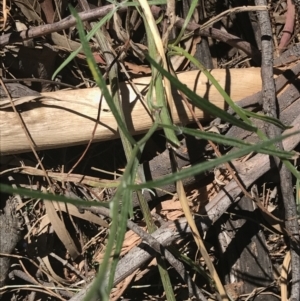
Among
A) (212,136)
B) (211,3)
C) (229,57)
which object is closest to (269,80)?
(229,57)

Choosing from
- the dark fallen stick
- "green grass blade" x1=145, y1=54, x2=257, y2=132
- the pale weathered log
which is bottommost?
the dark fallen stick

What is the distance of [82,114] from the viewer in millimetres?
1307

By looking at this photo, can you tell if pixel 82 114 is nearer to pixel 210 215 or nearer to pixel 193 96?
pixel 210 215

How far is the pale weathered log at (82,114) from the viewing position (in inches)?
51.0

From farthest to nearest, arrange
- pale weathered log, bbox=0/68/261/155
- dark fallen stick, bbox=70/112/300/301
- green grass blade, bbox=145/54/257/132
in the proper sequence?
pale weathered log, bbox=0/68/261/155 < dark fallen stick, bbox=70/112/300/301 < green grass blade, bbox=145/54/257/132

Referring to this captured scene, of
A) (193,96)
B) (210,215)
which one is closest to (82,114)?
(210,215)

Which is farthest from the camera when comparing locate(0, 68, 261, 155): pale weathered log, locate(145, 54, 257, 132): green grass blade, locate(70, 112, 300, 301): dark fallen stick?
locate(0, 68, 261, 155): pale weathered log

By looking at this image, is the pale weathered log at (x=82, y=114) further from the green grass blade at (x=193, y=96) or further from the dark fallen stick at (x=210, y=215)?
the green grass blade at (x=193, y=96)

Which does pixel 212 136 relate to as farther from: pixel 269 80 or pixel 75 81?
pixel 75 81

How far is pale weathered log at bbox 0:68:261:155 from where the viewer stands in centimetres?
130

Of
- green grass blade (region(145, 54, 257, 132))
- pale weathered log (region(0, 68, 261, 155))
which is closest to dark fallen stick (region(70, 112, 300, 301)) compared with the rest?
pale weathered log (region(0, 68, 261, 155))

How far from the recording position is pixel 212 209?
4.02 feet

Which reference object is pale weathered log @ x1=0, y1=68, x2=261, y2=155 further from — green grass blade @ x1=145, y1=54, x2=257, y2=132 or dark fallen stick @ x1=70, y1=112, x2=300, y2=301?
green grass blade @ x1=145, y1=54, x2=257, y2=132

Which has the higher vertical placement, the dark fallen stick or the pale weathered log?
the pale weathered log
